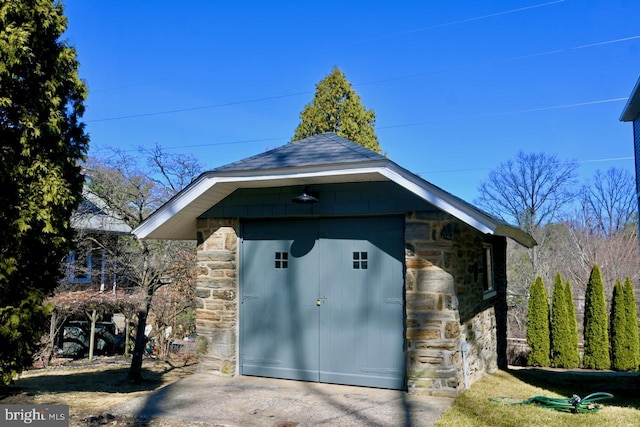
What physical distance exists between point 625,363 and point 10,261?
12.8 m

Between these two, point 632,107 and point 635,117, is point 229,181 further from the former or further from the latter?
point 635,117

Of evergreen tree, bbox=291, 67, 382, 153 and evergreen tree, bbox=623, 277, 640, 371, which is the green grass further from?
evergreen tree, bbox=291, 67, 382, 153

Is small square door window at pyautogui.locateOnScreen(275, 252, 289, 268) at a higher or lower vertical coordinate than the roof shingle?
lower

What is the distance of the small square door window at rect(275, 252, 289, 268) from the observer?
627 cm

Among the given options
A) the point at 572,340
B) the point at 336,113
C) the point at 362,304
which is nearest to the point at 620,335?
the point at 572,340

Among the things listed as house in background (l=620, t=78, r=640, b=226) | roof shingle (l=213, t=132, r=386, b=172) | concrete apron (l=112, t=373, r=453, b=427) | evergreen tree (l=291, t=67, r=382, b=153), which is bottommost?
concrete apron (l=112, t=373, r=453, b=427)

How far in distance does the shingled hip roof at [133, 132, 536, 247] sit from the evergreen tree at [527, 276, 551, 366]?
225 inches

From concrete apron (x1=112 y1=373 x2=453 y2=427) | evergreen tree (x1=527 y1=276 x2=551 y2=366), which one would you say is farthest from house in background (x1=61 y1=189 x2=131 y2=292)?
evergreen tree (x1=527 y1=276 x2=551 y2=366)

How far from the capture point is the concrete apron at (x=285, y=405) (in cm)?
458

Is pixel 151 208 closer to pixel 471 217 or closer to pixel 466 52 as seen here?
pixel 471 217

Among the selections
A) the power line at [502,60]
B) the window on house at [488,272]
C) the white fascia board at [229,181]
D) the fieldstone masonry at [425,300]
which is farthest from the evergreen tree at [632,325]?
the white fascia board at [229,181]

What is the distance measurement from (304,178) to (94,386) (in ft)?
19.4

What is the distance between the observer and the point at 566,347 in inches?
464

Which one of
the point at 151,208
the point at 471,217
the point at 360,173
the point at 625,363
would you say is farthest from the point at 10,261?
the point at 625,363
